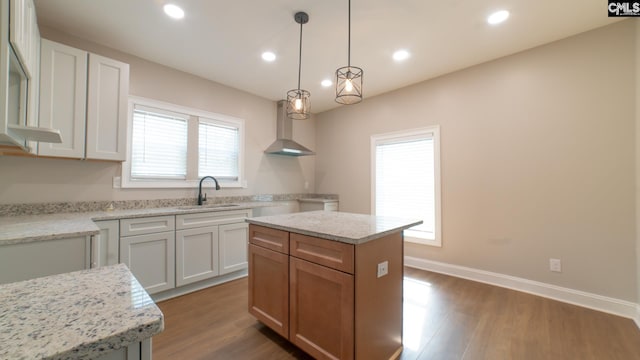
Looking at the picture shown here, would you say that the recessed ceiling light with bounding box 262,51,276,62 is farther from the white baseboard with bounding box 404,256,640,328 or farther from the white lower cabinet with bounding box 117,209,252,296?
the white baseboard with bounding box 404,256,640,328

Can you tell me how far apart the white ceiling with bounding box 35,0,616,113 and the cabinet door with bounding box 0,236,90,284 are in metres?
1.97

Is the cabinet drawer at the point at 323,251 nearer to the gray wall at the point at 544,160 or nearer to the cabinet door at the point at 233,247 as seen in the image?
the cabinet door at the point at 233,247

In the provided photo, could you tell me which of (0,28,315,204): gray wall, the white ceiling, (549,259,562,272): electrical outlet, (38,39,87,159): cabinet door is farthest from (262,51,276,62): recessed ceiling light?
(549,259,562,272): electrical outlet

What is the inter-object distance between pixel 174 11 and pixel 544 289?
456cm

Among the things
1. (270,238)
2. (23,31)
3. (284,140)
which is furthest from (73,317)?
(284,140)

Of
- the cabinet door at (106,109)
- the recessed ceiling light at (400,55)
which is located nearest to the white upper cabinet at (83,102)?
the cabinet door at (106,109)

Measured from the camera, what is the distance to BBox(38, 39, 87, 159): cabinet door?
7.12ft

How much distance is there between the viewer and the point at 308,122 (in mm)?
5102

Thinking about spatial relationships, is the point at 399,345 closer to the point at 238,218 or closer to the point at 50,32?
the point at 238,218

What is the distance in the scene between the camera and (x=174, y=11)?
2254mm

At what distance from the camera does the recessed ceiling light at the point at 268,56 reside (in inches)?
117

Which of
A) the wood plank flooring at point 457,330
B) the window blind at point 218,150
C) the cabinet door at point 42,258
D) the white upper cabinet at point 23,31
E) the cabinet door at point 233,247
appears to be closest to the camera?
the white upper cabinet at point 23,31

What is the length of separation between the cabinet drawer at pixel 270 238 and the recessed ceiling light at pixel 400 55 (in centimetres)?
241

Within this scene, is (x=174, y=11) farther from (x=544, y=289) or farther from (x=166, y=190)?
(x=544, y=289)
